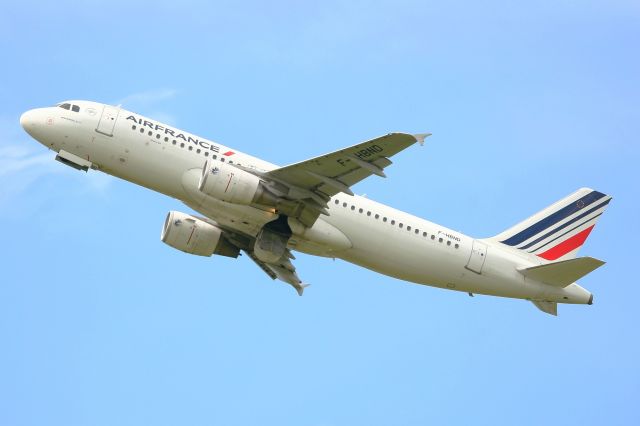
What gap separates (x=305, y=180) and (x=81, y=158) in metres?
9.60

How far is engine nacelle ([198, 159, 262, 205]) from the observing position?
42781mm

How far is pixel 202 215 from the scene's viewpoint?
46.2 meters

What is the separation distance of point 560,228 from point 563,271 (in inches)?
166

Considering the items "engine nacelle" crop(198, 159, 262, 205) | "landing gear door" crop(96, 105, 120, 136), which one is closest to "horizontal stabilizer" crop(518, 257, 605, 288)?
"engine nacelle" crop(198, 159, 262, 205)

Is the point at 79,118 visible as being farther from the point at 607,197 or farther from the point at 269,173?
the point at 607,197

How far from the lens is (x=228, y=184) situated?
141 ft

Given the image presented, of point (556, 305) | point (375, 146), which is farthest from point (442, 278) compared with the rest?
point (375, 146)

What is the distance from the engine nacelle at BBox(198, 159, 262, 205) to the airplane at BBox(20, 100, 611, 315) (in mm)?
41

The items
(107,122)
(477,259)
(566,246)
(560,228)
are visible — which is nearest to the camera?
(107,122)

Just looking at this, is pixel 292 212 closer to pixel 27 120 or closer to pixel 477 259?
pixel 477 259

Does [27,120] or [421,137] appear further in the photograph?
[27,120]

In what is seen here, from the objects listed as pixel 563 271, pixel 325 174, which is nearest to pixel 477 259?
pixel 563 271

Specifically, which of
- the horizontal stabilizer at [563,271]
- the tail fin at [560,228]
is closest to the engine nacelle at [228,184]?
the tail fin at [560,228]

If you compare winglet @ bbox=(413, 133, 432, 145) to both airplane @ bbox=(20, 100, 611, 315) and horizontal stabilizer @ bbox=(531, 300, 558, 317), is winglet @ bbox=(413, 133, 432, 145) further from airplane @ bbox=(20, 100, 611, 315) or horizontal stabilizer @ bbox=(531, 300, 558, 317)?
horizontal stabilizer @ bbox=(531, 300, 558, 317)
